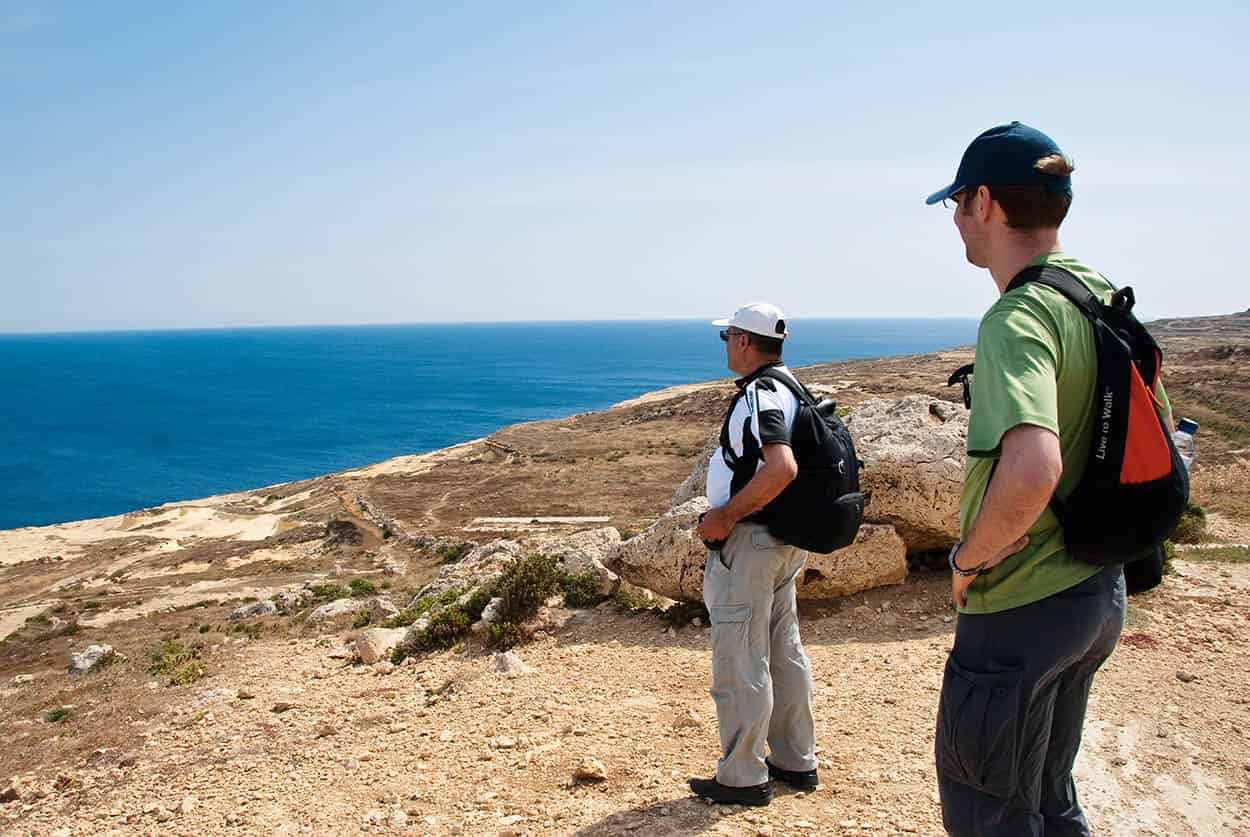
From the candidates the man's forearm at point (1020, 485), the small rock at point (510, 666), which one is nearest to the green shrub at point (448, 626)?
the small rock at point (510, 666)

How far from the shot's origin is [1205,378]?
170 feet

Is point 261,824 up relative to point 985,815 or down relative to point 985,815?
down

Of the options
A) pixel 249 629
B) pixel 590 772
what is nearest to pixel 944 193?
pixel 590 772

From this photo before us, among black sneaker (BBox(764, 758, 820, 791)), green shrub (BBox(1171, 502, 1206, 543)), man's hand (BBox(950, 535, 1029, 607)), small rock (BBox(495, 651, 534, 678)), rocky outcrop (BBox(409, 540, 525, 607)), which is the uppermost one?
man's hand (BBox(950, 535, 1029, 607))

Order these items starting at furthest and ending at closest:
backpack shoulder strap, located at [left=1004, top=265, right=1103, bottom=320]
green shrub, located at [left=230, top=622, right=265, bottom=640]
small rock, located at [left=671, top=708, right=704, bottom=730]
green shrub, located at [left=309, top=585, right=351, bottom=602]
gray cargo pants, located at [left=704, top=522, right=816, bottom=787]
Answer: green shrub, located at [left=309, top=585, right=351, bottom=602] → green shrub, located at [left=230, top=622, right=265, bottom=640] → small rock, located at [left=671, top=708, right=704, bottom=730] → gray cargo pants, located at [left=704, top=522, right=816, bottom=787] → backpack shoulder strap, located at [left=1004, top=265, right=1103, bottom=320]

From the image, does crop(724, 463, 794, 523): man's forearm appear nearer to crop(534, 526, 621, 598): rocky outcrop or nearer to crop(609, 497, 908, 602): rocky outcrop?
crop(609, 497, 908, 602): rocky outcrop

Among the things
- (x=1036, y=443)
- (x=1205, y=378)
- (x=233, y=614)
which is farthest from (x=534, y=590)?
(x=1205, y=378)

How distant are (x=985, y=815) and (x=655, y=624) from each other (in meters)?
6.08

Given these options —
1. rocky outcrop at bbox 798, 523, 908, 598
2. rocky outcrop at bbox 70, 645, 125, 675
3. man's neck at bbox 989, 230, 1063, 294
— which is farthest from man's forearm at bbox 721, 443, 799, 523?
rocky outcrop at bbox 70, 645, 125, 675

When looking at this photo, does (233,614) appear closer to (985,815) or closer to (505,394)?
(985,815)

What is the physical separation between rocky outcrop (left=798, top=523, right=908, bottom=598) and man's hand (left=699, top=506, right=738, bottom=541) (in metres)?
4.37

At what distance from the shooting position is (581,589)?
9.55 meters

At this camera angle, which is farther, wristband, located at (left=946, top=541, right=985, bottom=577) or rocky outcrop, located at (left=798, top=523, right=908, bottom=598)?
rocky outcrop, located at (left=798, top=523, right=908, bottom=598)

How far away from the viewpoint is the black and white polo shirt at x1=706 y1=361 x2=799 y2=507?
13.9 ft
